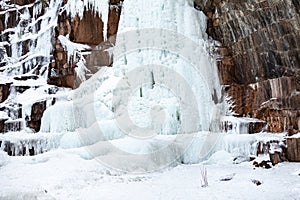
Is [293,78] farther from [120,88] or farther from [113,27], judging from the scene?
[113,27]

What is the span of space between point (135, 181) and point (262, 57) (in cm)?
631

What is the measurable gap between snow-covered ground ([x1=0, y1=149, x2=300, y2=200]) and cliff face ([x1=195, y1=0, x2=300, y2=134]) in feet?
7.13

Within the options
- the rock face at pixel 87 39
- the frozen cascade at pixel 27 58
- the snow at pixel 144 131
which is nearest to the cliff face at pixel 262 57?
the snow at pixel 144 131

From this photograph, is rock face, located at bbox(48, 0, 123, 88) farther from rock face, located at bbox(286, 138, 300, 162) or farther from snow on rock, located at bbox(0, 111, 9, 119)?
rock face, located at bbox(286, 138, 300, 162)

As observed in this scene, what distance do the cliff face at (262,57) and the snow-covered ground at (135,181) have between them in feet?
7.13

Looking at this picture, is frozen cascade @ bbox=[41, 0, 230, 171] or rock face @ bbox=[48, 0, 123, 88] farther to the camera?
rock face @ bbox=[48, 0, 123, 88]

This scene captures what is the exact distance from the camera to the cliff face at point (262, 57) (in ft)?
36.1

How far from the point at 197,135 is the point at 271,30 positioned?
4113 millimetres

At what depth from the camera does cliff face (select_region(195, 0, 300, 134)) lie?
433 inches

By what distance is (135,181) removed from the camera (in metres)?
8.82

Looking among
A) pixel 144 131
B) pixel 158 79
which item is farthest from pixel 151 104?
pixel 144 131

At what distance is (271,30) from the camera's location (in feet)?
37.9

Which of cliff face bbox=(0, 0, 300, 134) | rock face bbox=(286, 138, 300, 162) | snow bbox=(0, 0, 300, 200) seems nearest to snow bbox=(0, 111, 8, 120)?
snow bbox=(0, 0, 300, 200)

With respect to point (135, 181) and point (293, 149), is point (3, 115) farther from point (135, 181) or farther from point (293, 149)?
point (293, 149)
